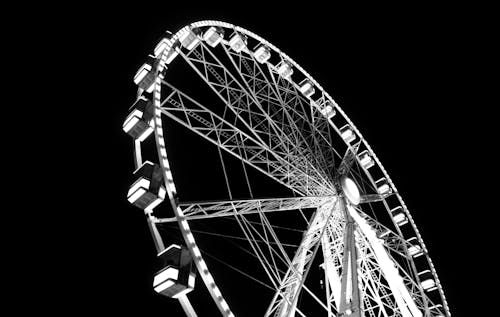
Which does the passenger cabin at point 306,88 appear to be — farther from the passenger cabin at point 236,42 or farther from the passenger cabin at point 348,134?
the passenger cabin at point 236,42

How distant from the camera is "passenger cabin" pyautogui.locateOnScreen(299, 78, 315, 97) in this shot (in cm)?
1356

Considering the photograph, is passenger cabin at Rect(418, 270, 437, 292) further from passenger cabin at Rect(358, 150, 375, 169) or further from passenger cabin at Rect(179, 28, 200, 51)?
passenger cabin at Rect(179, 28, 200, 51)

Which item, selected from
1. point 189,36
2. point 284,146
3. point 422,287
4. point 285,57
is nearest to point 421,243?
point 422,287

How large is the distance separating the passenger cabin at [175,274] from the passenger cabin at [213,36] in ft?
19.5

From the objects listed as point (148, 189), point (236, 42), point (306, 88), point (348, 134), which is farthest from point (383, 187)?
point (148, 189)

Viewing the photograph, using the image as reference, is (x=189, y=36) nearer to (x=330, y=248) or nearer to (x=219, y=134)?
(x=219, y=134)

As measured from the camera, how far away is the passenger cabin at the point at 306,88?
534 inches

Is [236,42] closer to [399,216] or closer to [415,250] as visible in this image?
[399,216]

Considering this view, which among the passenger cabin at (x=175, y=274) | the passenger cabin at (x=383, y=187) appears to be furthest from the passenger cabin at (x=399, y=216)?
the passenger cabin at (x=175, y=274)

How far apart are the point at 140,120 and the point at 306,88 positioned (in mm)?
5826

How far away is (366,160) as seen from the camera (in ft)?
46.4

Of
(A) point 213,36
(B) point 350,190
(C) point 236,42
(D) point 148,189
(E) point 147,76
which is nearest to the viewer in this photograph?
(D) point 148,189

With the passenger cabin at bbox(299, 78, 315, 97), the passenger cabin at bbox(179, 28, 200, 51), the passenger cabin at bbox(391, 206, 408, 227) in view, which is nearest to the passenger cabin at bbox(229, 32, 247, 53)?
the passenger cabin at bbox(179, 28, 200, 51)

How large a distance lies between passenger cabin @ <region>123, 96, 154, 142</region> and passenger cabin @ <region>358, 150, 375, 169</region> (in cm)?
696
